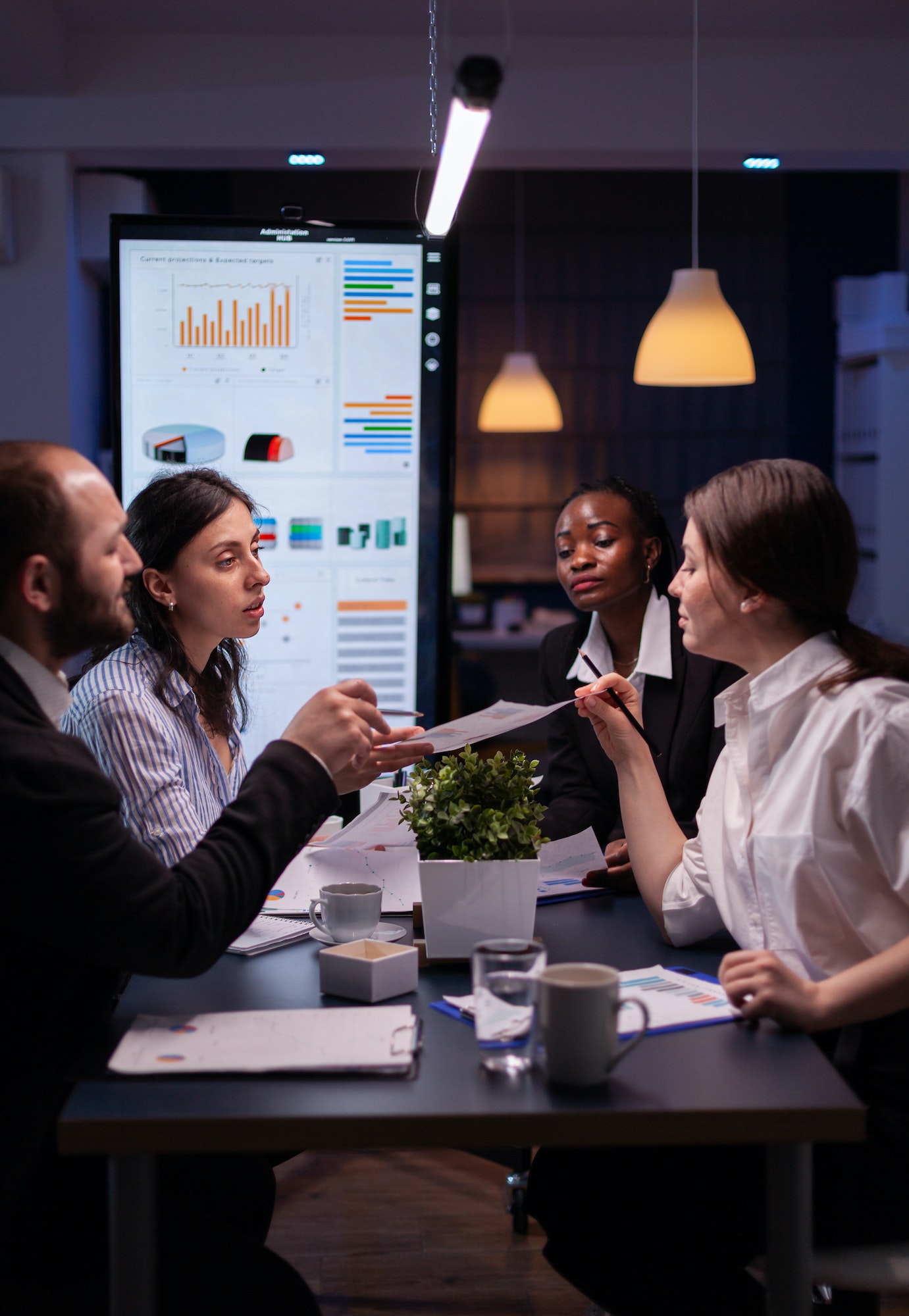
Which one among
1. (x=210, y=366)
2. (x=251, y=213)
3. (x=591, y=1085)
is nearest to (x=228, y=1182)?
(x=591, y=1085)

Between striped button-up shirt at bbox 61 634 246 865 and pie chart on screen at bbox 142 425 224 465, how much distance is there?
1300 millimetres

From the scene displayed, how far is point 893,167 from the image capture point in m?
4.29

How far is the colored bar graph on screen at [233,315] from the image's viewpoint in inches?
122

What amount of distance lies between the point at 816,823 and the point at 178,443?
2208 mm

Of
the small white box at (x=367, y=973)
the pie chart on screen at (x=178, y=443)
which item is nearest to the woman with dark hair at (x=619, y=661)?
the small white box at (x=367, y=973)

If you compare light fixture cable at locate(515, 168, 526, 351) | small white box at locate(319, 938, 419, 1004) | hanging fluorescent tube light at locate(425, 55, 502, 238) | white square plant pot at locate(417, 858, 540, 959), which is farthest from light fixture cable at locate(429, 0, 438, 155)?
light fixture cable at locate(515, 168, 526, 351)

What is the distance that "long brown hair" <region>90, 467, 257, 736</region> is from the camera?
1969 mm

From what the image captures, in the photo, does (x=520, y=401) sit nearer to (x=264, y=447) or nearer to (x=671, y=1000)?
(x=264, y=447)

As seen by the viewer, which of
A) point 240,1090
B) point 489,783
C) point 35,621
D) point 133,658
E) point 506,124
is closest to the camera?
point 240,1090

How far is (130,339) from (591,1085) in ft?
8.26

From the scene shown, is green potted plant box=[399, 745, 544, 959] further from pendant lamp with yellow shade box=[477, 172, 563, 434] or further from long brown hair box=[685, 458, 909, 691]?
pendant lamp with yellow shade box=[477, 172, 563, 434]

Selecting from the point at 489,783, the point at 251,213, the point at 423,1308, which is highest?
the point at 251,213

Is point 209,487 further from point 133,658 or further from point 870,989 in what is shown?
point 870,989

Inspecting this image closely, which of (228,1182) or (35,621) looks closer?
(35,621)
